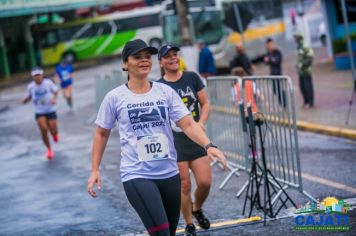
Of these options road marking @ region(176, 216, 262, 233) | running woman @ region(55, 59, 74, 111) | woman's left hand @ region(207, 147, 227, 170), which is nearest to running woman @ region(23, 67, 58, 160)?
road marking @ region(176, 216, 262, 233)

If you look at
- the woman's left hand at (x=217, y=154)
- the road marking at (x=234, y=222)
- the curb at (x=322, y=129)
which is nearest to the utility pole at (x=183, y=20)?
the curb at (x=322, y=129)

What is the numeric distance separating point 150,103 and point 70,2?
146 ft

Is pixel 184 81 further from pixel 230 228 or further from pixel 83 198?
pixel 83 198

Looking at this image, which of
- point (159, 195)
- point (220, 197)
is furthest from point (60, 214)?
point (159, 195)

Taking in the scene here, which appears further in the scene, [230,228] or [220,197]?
[220,197]

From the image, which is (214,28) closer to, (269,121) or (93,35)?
(93,35)

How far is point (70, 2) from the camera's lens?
4944 centimetres

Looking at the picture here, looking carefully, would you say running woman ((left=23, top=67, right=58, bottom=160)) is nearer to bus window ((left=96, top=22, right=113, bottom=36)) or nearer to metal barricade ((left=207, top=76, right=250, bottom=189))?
metal barricade ((left=207, top=76, right=250, bottom=189))

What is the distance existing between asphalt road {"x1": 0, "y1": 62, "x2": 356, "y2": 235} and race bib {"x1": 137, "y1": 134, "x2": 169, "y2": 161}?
2.11 meters

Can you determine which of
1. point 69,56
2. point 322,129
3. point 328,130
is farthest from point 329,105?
point 69,56

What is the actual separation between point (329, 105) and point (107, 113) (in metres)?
12.2

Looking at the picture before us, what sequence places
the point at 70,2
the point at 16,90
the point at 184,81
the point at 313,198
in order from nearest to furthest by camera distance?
1. the point at 184,81
2. the point at 313,198
3. the point at 16,90
4. the point at 70,2

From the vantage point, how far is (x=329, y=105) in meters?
17.6

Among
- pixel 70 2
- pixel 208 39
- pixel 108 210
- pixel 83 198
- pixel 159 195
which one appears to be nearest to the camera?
pixel 159 195
